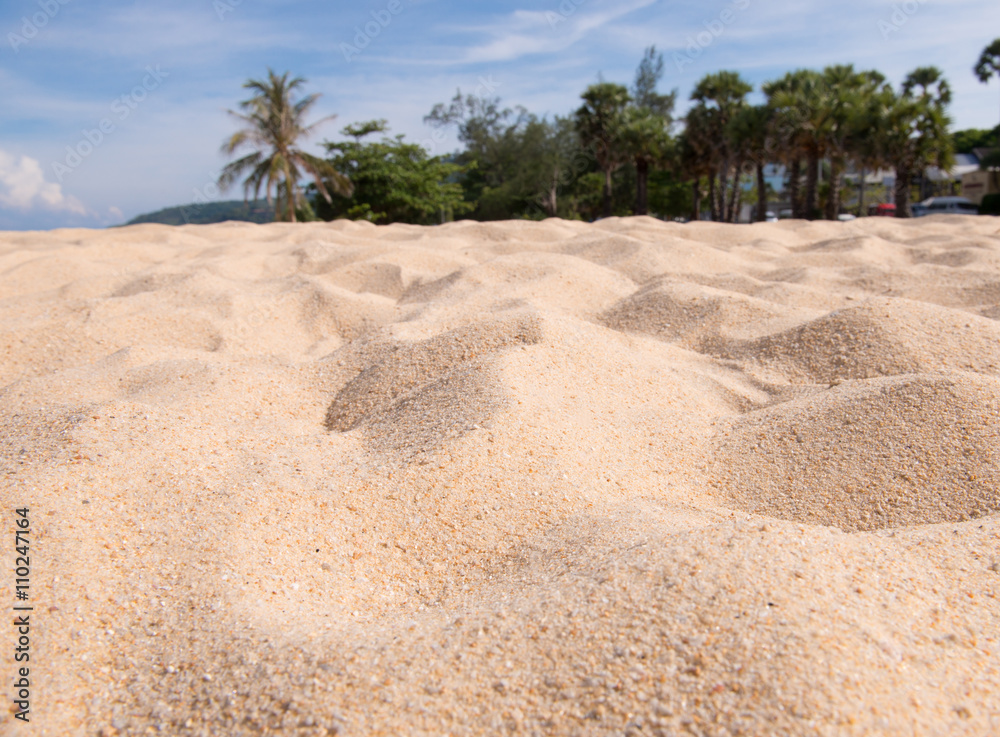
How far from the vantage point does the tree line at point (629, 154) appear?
17.0m

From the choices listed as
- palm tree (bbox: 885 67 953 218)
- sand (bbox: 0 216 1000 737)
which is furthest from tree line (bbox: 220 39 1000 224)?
sand (bbox: 0 216 1000 737)

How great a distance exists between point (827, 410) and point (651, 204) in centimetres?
3095

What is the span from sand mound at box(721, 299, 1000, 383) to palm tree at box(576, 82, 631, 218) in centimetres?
2194

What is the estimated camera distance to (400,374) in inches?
133

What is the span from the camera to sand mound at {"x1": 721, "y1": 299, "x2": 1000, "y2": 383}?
3.39m

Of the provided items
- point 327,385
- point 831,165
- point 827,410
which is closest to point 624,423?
point 827,410

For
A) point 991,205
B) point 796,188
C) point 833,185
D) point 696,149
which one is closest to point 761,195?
point 796,188

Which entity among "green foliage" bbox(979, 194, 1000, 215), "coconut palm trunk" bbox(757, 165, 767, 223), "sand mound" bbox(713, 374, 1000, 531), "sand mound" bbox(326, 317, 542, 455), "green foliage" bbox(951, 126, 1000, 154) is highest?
"green foliage" bbox(951, 126, 1000, 154)

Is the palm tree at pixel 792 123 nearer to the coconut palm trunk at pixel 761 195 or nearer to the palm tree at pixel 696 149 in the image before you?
the coconut palm trunk at pixel 761 195

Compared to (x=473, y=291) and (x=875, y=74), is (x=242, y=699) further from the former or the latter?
(x=875, y=74)

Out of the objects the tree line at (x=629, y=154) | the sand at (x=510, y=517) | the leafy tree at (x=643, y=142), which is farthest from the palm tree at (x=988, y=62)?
the sand at (x=510, y=517)

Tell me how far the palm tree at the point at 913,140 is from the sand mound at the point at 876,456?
16.6m

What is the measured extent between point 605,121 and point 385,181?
8.81 metres

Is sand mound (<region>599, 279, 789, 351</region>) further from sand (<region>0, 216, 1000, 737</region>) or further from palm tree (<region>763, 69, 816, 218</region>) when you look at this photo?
palm tree (<region>763, 69, 816, 218</region>)
